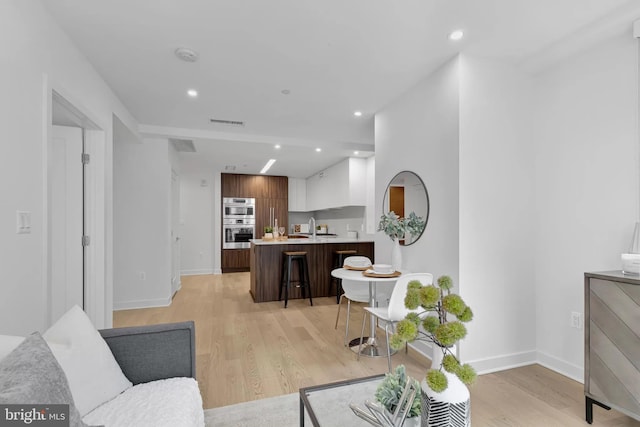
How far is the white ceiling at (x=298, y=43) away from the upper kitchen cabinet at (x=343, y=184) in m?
2.05

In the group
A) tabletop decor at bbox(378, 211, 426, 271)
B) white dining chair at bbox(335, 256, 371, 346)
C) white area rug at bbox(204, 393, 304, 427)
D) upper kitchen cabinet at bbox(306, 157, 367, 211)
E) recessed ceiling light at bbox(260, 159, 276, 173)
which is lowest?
white area rug at bbox(204, 393, 304, 427)

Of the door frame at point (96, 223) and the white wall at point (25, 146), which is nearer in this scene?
the white wall at point (25, 146)

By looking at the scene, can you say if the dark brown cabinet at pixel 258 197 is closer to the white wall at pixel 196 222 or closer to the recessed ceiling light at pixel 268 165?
the white wall at pixel 196 222

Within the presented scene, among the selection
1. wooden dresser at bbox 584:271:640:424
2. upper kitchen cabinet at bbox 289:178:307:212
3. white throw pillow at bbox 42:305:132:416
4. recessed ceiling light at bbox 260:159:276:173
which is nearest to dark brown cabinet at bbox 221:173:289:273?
upper kitchen cabinet at bbox 289:178:307:212

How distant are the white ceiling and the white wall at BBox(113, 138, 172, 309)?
896mm

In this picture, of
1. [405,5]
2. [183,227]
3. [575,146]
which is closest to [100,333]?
[405,5]

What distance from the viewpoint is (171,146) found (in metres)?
4.65

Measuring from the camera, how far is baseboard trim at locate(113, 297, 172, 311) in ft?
13.7

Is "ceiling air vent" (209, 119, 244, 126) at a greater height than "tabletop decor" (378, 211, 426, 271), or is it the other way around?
"ceiling air vent" (209, 119, 244, 126)

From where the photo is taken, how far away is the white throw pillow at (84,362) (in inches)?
45.3

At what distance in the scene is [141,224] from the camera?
14.0 feet

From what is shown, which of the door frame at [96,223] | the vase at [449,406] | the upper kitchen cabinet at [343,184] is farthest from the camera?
the upper kitchen cabinet at [343,184]

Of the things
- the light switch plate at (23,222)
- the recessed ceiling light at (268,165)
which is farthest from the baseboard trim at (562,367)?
the recessed ceiling light at (268,165)

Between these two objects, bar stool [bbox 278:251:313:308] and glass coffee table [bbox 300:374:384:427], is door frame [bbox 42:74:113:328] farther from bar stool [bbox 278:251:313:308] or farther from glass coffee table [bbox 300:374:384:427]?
glass coffee table [bbox 300:374:384:427]
